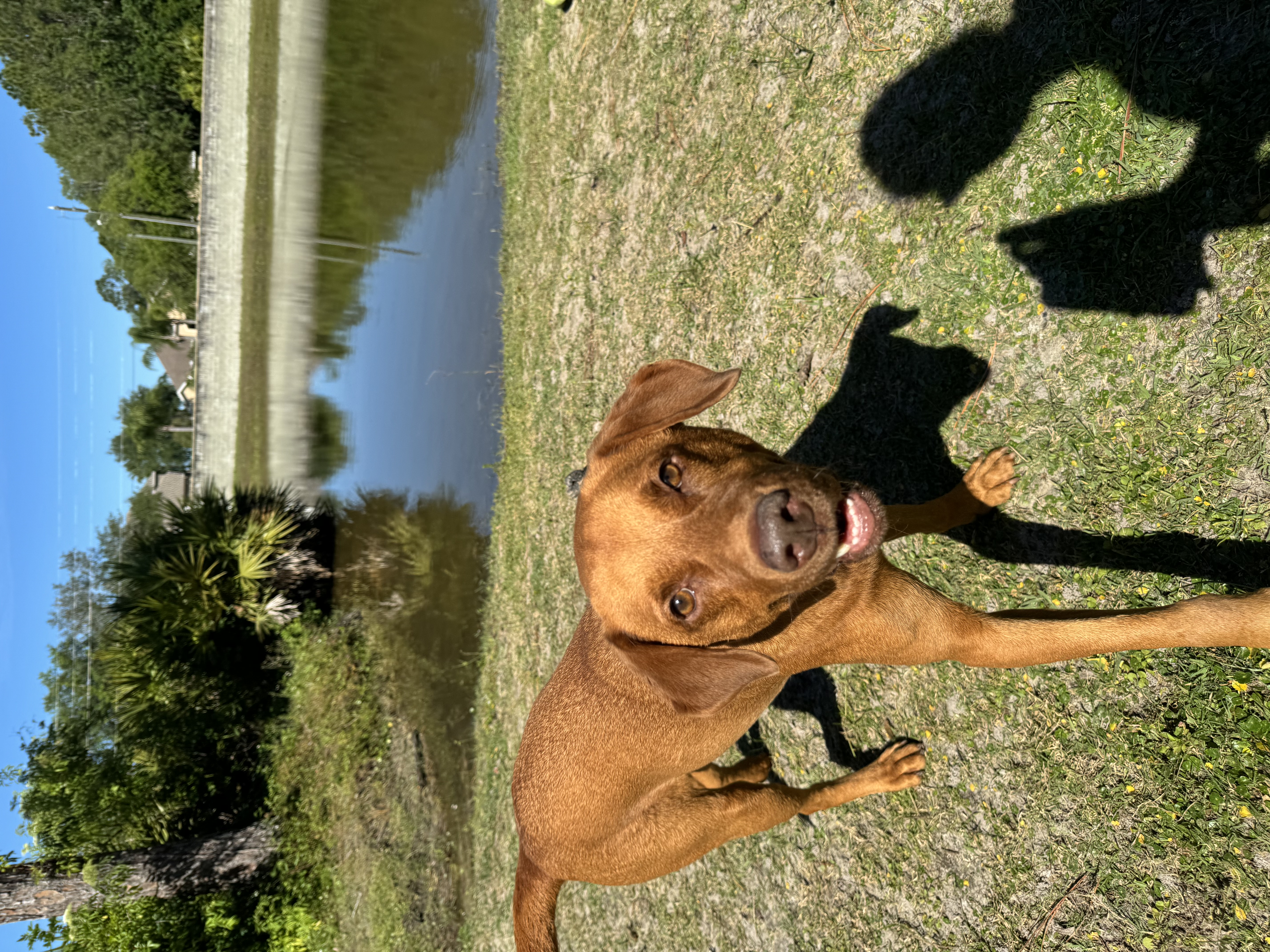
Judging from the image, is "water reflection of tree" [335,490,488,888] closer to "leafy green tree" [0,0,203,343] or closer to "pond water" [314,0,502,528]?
"pond water" [314,0,502,528]

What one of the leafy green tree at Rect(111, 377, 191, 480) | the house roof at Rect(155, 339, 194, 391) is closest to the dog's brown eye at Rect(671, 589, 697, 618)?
the leafy green tree at Rect(111, 377, 191, 480)

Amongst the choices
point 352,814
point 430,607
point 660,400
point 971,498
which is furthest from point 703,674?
point 352,814

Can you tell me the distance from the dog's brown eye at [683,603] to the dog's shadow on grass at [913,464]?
1.18 m

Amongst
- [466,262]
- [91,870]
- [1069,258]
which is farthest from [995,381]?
[91,870]

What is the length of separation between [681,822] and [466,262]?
8.57 metres

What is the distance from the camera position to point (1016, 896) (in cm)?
370

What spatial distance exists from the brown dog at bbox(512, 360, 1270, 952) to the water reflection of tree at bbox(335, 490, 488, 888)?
4.61m

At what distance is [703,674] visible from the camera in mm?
2578

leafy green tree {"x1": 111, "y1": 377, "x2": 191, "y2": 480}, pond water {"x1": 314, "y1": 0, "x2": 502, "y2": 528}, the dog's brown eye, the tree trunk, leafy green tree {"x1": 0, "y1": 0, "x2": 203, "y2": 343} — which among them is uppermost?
leafy green tree {"x1": 0, "y1": 0, "x2": 203, "y2": 343}

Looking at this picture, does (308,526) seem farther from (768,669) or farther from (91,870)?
(768,669)

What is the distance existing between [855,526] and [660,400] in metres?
1.01

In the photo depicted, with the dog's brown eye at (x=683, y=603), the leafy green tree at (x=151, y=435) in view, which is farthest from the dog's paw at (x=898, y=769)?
the leafy green tree at (x=151, y=435)

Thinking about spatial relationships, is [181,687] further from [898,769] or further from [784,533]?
[784,533]

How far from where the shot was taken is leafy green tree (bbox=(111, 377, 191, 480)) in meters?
18.0
